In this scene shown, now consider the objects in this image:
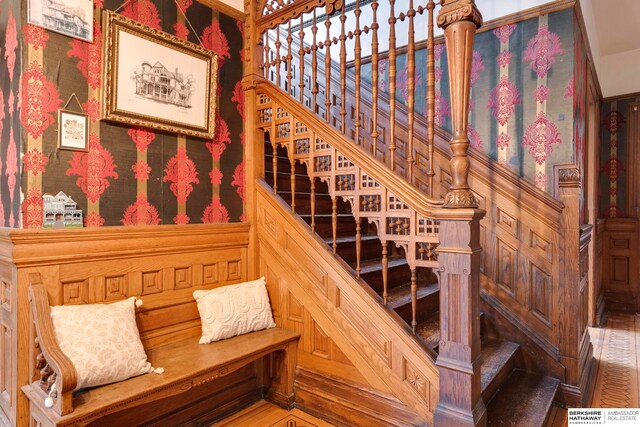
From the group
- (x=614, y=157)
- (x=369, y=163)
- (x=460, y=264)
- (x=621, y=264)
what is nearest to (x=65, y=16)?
(x=369, y=163)

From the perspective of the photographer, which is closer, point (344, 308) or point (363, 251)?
point (344, 308)

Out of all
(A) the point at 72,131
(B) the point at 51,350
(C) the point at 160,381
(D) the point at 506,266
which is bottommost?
(C) the point at 160,381

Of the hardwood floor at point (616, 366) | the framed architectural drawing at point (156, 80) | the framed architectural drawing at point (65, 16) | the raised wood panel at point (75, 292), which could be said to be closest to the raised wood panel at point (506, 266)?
the hardwood floor at point (616, 366)

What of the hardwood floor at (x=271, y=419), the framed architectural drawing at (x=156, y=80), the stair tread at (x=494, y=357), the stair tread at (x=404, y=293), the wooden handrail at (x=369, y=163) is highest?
the framed architectural drawing at (x=156, y=80)

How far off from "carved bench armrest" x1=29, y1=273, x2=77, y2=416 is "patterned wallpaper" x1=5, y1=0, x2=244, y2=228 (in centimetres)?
31

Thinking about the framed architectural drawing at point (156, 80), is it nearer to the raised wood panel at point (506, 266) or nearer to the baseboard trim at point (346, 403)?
the baseboard trim at point (346, 403)

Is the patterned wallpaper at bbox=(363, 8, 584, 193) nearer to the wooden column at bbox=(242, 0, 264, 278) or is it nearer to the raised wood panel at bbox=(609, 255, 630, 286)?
the wooden column at bbox=(242, 0, 264, 278)

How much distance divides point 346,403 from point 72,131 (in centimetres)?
205

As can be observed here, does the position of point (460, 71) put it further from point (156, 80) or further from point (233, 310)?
point (233, 310)

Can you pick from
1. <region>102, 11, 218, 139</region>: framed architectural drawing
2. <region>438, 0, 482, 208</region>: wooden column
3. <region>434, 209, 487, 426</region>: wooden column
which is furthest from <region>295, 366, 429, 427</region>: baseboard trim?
<region>102, 11, 218, 139</region>: framed architectural drawing

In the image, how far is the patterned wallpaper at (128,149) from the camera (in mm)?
1748

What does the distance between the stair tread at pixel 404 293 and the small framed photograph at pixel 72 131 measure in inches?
74.3

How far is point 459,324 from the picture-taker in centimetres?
175

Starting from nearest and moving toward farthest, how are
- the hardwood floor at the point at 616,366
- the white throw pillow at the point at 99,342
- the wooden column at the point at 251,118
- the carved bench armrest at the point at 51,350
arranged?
the carved bench armrest at the point at 51,350
the white throw pillow at the point at 99,342
the hardwood floor at the point at 616,366
the wooden column at the point at 251,118
